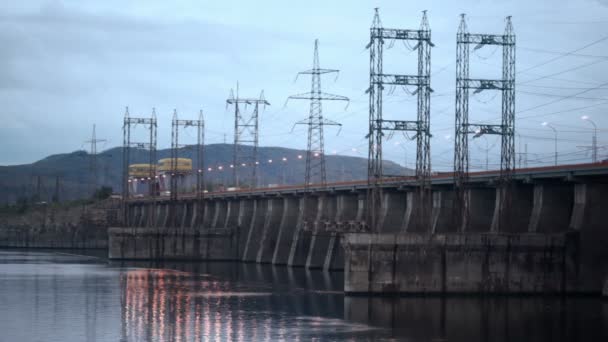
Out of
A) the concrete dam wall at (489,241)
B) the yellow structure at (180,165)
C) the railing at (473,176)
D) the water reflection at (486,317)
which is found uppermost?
the yellow structure at (180,165)

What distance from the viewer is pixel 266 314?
194ft

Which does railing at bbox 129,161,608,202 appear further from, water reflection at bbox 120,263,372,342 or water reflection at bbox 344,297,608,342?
water reflection at bbox 120,263,372,342

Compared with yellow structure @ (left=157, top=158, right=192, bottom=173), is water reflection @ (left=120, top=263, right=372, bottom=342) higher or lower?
lower

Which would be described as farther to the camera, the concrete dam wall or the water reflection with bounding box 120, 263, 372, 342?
the concrete dam wall

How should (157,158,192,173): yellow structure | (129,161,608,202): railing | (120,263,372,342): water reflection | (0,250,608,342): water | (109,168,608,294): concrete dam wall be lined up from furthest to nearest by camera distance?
(157,158,192,173): yellow structure, (129,161,608,202): railing, (109,168,608,294): concrete dam wall, (120,263,372,342): water reflection, (0,250,608,342): water

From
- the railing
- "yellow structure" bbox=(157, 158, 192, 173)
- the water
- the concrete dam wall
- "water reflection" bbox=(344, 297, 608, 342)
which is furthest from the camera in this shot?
"yellow structure" bbox=(157, 158, 192, 173)

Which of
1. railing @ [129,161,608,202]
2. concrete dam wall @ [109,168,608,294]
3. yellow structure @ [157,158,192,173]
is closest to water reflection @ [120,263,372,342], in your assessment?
concrete dam wall @ [109,168,608,294]

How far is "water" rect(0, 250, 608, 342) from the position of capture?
164ft

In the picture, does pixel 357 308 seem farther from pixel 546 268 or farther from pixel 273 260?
pixel 273 260

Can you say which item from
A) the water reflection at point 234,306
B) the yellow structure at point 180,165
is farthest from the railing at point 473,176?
the yellow structure at point 180,165

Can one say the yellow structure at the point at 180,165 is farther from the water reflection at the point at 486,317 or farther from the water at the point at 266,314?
the water reflection at the point at 486,317

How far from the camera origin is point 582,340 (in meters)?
49.2

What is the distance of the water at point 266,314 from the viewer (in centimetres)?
5012

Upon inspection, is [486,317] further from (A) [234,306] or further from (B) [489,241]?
(A) [234,306]
